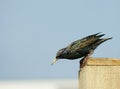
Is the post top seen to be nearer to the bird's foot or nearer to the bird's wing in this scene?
the bird's foot

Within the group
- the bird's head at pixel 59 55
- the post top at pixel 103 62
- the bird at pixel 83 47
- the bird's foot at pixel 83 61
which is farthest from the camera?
the bird's head at pixel 59 55

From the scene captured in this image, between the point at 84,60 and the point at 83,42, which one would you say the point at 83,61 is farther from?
the point at 83,42

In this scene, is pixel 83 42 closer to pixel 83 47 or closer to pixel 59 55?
Answer: pixel 83 47

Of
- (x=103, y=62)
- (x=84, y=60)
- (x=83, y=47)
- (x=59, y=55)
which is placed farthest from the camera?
(x=59, y=55)

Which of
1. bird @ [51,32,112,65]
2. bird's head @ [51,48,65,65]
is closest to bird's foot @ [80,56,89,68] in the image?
bird @ [51,32,112,65]

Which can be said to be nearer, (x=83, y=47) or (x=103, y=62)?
(x=103, y=62)

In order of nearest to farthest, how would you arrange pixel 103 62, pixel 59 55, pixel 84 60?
1. pixel 103 62
2. pixel 84 60
3. pixel 59 55

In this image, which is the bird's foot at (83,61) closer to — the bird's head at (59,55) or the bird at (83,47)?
the bird at (83,47)

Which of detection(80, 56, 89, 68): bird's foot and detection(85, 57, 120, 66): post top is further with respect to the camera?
detection(80, 56, 89, 68): bird's foot

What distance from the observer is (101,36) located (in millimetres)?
7508

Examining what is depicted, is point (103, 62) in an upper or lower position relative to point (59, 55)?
lower

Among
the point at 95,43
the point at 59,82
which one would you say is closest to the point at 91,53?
the point at 95,43

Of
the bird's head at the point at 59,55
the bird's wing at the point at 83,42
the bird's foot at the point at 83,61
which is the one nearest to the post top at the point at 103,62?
the bird's foot at the point at 83,61

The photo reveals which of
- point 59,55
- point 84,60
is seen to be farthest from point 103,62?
point 59,55
